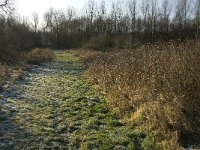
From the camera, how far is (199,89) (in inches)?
292

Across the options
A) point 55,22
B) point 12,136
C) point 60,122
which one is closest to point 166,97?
point 60,122

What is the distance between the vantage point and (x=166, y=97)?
812 centimetres

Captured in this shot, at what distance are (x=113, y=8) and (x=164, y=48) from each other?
69.4m

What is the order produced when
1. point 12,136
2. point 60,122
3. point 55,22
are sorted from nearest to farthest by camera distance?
1. point 12,136
2. point 60,122
3. point 55,22

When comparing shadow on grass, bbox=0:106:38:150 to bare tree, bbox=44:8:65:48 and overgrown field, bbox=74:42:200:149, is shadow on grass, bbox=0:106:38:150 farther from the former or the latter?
bare tree, bbox=44:8:65:48

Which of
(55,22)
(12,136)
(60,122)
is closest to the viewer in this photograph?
(12,136)

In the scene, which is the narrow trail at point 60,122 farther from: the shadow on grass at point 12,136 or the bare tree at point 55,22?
the bare tree at point 55,22

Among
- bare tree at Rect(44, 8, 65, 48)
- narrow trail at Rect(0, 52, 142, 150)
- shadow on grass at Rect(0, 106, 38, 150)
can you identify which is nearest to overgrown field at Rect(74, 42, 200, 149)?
narrow trail at Rect(0, 52, 142, 150)

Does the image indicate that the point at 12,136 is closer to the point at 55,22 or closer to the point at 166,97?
the point at 166,97

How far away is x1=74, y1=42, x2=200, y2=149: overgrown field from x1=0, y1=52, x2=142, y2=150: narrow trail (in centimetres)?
47

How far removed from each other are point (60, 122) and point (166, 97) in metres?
3.02

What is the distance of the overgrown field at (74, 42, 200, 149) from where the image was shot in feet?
23.5

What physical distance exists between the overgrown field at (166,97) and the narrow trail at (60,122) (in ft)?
1.53

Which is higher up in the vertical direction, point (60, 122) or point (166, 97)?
point (166, 97)
